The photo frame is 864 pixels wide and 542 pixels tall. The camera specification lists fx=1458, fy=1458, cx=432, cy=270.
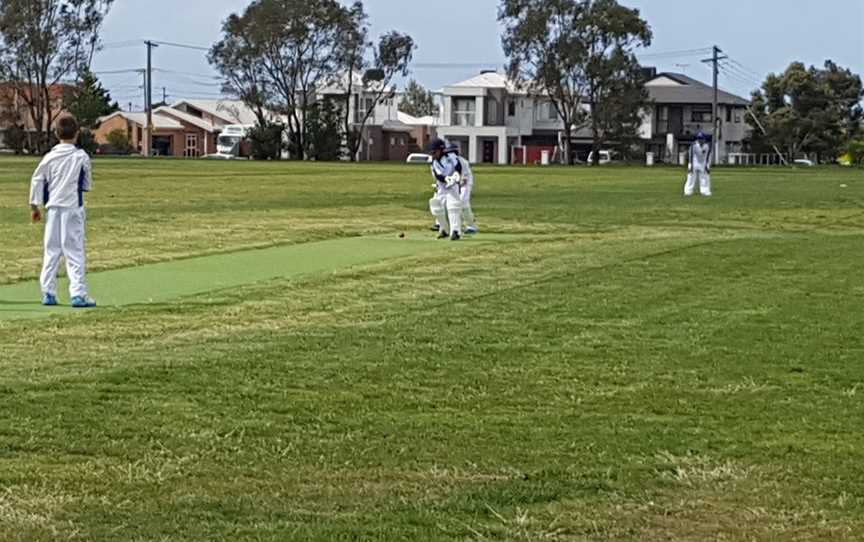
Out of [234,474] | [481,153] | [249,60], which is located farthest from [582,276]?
[481,153]

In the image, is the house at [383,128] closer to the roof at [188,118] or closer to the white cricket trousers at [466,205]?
the roof at [188,118]

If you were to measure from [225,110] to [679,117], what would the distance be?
44969 mm

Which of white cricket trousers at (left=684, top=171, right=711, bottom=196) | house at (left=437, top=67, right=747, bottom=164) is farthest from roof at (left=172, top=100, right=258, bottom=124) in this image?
white cricket trousers at (left=684, top=171, right=711, bottom=196)

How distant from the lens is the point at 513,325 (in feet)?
37.7

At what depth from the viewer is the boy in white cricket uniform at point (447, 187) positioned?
68.6 feet

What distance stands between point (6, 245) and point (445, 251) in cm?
570

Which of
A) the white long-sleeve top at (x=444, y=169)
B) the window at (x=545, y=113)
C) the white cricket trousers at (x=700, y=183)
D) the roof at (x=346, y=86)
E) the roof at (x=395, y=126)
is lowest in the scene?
the white cricket trousers at (x=700, y=183)

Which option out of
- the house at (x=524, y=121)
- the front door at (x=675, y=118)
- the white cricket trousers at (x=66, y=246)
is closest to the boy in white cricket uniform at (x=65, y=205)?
the white cricket trousers at (x=66, y=246)

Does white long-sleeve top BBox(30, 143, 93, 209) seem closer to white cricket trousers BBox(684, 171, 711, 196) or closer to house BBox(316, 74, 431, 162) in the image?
white cricket trousers BBox(684, 171, 711, 196)

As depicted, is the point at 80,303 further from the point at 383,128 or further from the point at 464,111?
the point at 383,128

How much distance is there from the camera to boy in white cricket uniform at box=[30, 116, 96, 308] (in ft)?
40.4

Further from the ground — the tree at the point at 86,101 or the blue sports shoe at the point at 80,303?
the tree at the point at 86,101

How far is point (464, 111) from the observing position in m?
118

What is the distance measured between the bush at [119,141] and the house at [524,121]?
90.2 ft
